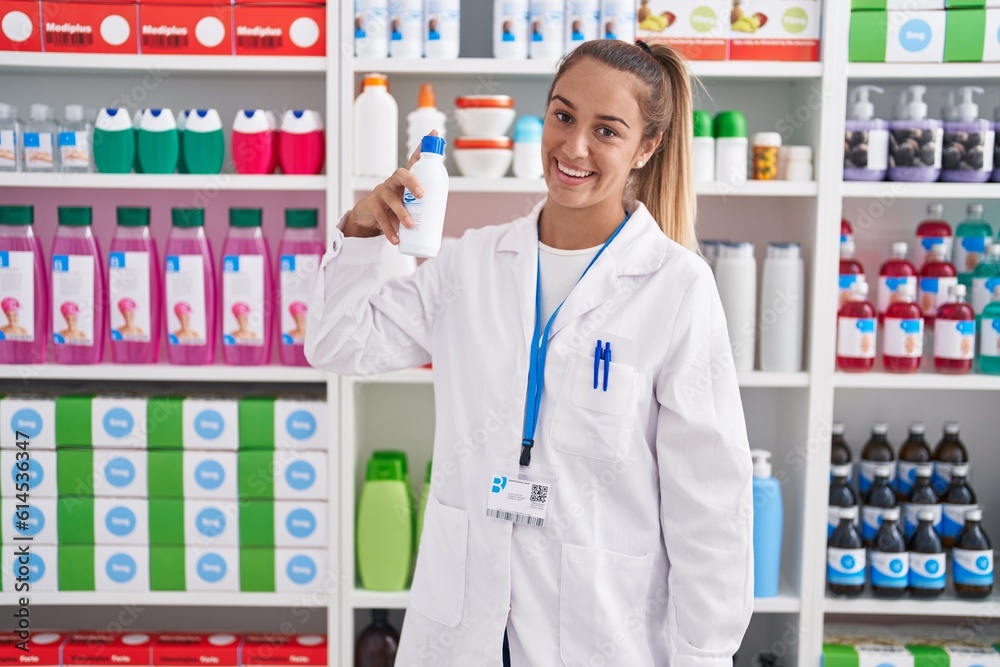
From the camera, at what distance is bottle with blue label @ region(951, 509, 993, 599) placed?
215 centimetres

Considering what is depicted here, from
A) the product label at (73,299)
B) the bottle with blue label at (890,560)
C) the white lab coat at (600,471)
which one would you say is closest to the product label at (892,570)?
the bottle with blue label at (890,560)

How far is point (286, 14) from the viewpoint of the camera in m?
2.04

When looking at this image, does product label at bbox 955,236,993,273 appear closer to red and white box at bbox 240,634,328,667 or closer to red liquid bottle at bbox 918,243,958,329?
red liquid bottle at bbox 918,243,958,329

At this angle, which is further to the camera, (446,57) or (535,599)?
(446,57)

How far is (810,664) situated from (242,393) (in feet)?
4.73

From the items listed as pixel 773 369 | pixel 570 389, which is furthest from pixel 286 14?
pixel 773 369

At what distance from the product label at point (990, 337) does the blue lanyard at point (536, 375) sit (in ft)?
3.86

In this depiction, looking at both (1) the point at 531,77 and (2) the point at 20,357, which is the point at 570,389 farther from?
(2) the point at 20,357

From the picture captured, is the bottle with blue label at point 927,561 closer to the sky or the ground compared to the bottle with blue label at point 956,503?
closer to the ground

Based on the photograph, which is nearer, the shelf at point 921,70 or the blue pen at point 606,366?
the blue pen at point 606,366

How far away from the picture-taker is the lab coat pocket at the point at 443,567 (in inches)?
54.4

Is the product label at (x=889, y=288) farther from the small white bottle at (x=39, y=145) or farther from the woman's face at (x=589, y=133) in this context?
the small white bottle at (x=39, y=145)

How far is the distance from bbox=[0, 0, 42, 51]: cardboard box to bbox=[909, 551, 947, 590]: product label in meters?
2.25

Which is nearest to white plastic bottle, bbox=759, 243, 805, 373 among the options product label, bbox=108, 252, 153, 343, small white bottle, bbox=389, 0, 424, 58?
small white bottle, bbox=389, 0, 424, 58
